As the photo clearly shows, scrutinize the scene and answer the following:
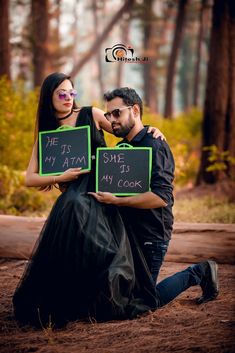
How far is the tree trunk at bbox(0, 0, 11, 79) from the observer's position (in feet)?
36.8

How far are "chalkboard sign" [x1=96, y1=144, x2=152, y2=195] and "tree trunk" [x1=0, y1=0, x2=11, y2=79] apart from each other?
24.1ft

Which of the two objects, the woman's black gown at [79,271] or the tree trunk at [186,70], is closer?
the woman's black gown at [79,271]

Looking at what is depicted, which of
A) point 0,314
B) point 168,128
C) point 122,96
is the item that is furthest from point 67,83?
point 168,128

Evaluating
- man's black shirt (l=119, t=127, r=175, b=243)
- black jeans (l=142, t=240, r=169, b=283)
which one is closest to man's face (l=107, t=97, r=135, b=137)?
man's black shirt (l=119, t=127, r=175, b=243)

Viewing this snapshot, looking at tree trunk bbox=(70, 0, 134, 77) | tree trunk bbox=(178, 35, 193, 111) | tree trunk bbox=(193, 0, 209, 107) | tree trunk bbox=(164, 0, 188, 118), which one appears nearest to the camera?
tree trunk bbox=(164, 0, 188, 118)

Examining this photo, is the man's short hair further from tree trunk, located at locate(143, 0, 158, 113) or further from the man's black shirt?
→ tree trunk, located at locate(143, 0, 158, 113)

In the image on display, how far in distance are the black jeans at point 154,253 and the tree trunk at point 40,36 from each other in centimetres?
1258

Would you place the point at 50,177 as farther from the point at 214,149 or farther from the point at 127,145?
the point at 214,149

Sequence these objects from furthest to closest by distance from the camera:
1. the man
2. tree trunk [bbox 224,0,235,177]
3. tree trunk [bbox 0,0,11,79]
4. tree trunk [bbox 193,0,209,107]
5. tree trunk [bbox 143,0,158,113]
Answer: tree trunk [bbox 193,0,209,107]
tree trunk [bbox 143,0,158,113]
tree trunk [bbox 0,0,11,79]
tree trunk [bbox 224,0,235,177]
the man

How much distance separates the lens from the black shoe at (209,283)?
466 centimetres

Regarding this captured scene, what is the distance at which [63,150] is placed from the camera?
4566mm

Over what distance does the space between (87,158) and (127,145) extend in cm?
34

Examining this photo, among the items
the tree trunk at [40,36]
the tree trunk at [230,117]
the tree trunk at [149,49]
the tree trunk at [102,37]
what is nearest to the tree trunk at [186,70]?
the tree trunk at [149,49]

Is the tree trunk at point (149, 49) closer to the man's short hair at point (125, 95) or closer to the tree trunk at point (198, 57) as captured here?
the tree trunk at point (198, 57)
